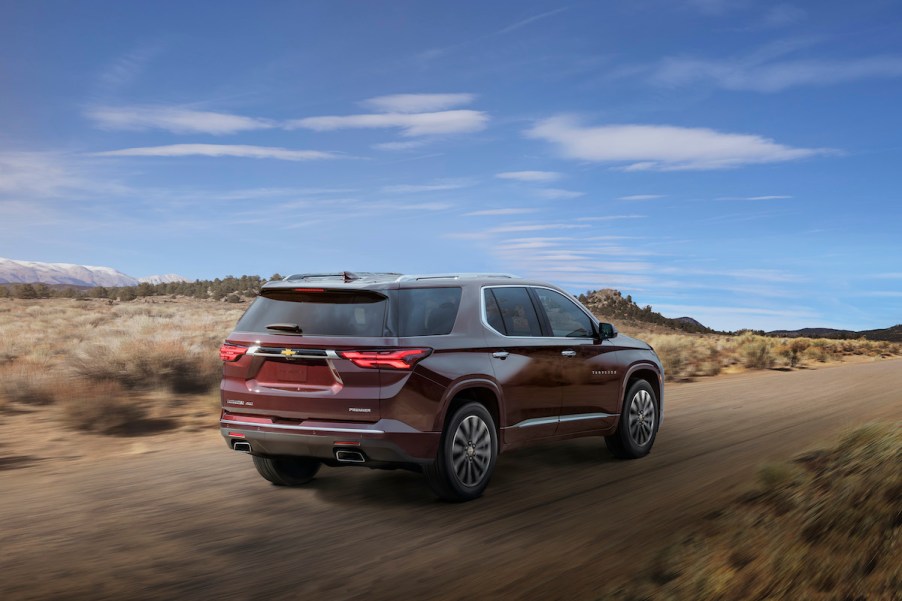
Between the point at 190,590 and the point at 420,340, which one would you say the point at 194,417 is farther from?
the point at 190,590

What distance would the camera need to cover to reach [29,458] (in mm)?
10180

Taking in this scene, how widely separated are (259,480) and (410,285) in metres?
Result: 2.71

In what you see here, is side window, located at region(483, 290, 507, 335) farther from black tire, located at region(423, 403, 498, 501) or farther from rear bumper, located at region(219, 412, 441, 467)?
rear bumper, located at region(219, 412, 441, 467)

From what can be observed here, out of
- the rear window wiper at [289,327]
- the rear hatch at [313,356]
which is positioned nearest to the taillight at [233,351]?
the rear hatch at [313,356]

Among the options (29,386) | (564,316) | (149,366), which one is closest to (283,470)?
(564,316)

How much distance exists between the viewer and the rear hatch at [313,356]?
692 centimetres

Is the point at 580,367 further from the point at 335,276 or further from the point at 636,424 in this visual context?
the point at 335,276

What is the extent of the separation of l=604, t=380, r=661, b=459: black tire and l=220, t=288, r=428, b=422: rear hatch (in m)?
3.34

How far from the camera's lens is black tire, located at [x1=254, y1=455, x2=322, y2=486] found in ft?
26.7

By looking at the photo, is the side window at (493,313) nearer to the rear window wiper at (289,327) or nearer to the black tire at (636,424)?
the rear window wiper at (289,327)

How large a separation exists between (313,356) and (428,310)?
41.6 inches

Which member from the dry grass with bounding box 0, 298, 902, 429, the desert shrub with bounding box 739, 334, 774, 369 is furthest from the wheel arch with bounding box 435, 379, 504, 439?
the desert shrub with bounding box 739, 334, 774, 369

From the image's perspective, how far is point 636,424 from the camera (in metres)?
9.71

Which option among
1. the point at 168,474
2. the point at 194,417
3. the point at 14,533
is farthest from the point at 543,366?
the point at 194,417
